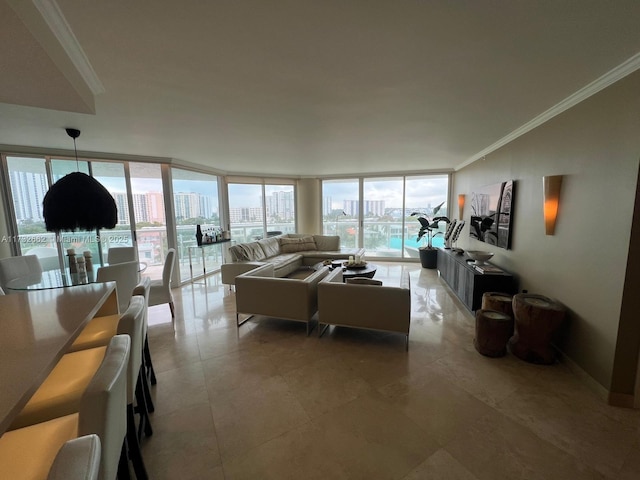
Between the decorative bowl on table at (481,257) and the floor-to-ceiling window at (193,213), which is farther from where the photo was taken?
the floor-to-ceiling window at (193,213)

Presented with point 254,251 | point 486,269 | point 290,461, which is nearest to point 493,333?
point 486,269

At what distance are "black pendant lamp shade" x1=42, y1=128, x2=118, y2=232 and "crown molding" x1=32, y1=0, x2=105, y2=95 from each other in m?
1.08

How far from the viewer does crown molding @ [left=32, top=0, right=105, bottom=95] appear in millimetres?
1250

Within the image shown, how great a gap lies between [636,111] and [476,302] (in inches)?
93.7

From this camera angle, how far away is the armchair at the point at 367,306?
2.87 m

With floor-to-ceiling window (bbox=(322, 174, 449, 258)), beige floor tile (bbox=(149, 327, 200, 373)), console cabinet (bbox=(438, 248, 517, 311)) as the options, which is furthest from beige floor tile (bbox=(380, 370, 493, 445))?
floor-to-ceiling window (bbox=(322, 174, 449, 258))

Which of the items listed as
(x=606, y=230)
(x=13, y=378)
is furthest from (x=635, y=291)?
Result: (x=13, y=378)

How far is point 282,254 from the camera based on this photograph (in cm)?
653

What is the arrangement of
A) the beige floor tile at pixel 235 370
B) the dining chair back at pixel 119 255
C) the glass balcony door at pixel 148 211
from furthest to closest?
the glass balcony door at pixel 148 211 → the dining chair back at pixel 119 255 → the beige floor tile at pixel 235 370

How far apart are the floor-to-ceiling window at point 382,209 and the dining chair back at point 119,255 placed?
5145 mm

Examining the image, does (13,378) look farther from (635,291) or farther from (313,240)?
(313,240)

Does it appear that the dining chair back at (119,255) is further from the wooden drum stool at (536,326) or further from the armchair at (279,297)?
the wooden drum stool at (536,326)

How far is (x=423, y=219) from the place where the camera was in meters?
6.27

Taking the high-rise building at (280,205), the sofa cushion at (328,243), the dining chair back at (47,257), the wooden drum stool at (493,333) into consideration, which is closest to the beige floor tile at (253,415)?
the wooden drum stool at (493,333)
